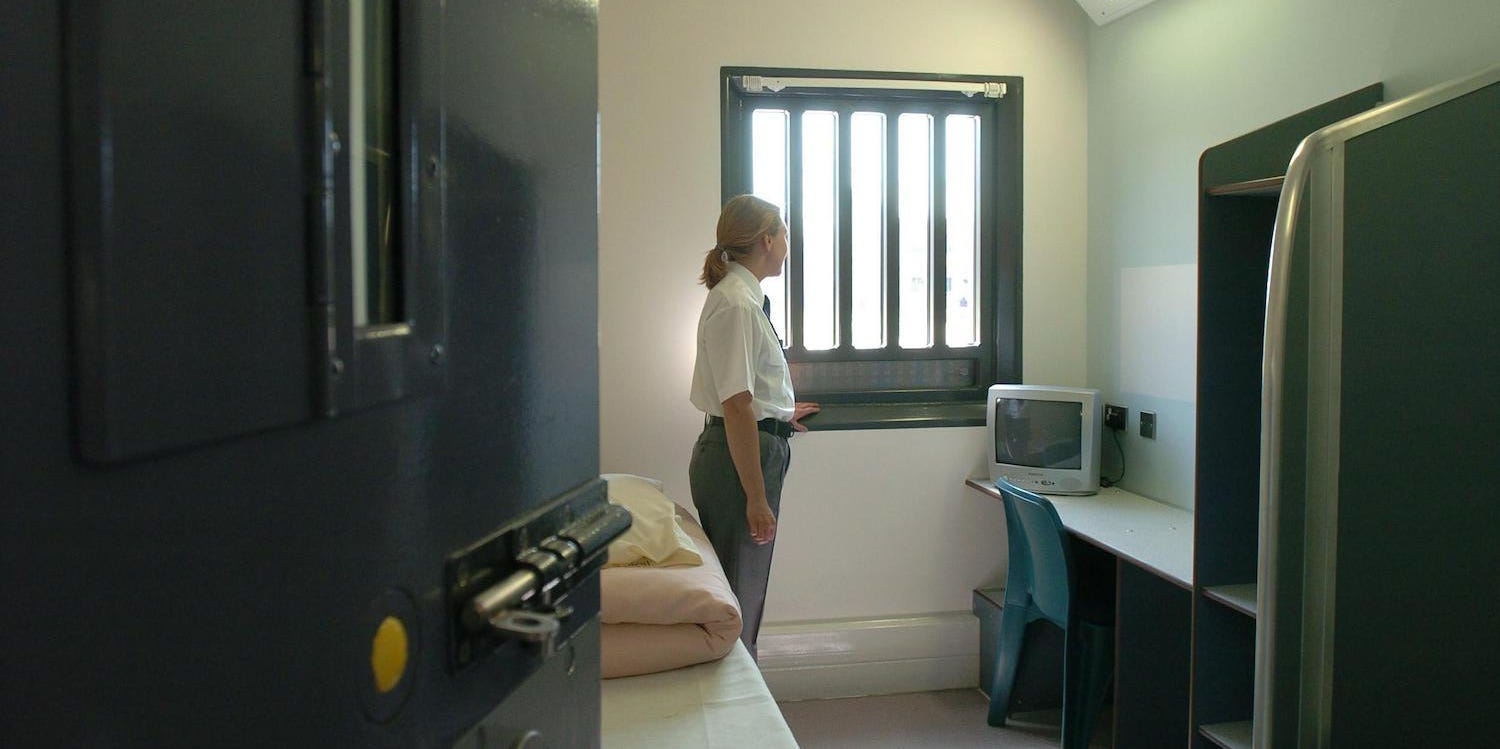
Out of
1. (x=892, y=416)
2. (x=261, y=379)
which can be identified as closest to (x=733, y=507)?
(x=892, y=416)

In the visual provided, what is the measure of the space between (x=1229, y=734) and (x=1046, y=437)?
1331 millimetres

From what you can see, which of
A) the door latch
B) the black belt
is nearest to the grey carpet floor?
the black belt

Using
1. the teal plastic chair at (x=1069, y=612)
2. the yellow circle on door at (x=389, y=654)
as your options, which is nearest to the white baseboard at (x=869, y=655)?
the teal plastic chair at (x=1069, y=612)

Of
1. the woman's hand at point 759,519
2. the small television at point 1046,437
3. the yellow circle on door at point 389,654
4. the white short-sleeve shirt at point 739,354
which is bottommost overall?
the woman's hand at point 759,519

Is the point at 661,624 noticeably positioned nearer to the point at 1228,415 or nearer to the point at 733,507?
the point at 733,507

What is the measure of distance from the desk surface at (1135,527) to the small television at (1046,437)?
7 cm

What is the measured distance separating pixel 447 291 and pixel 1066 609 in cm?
265

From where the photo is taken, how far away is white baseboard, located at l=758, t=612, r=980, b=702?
3551 millimetres

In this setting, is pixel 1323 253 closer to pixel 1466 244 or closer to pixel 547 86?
pixel 1466 244

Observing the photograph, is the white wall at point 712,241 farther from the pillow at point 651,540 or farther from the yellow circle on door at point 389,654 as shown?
the yellow circle on door at point 389,654

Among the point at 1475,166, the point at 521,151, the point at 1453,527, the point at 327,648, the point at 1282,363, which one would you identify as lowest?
the point at 1453,527

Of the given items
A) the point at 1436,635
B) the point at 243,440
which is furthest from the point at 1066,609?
the point at 243,440

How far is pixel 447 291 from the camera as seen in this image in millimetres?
656

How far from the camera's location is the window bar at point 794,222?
3668 millimetres
